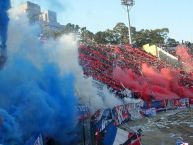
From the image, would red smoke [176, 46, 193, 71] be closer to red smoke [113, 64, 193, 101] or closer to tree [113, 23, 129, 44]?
red smoke [113, 64, 193, 101]

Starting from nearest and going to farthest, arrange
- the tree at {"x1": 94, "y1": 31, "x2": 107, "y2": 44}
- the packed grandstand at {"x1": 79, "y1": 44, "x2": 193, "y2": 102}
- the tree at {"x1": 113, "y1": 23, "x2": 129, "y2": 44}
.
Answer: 1. the packed grandstand at {"x1": 79, "y1": 44, "x2": 193, "y2": 102}
2. the tree at {"x1": 94, "y1": 31, "x2": 107, "y2": 44}
3. the tree at {"x1": 113, "y1": 23, "x2": 129, "y2": 44}

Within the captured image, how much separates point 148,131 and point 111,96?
7.16m

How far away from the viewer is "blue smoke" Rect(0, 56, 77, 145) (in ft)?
60.8

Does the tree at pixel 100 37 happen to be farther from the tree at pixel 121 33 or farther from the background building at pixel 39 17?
the background building at pixel 39 17

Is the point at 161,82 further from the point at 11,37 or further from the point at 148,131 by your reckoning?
the point at 11,37

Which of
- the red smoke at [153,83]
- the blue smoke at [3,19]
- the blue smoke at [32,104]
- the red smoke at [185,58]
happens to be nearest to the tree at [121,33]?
the red smoke at [185,58]

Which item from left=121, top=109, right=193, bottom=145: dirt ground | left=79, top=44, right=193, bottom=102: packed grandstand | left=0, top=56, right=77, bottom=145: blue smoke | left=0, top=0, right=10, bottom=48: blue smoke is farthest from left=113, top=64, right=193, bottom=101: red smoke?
left=0, top=0, right=10, bottom=48: blue smoke

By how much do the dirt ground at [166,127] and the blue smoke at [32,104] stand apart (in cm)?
576

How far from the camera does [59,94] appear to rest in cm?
2250

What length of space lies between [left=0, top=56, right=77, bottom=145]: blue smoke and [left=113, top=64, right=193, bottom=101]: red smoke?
19754mm

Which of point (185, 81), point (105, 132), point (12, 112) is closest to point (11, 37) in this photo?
point (12, 112)

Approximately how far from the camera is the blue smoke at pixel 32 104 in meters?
18.5

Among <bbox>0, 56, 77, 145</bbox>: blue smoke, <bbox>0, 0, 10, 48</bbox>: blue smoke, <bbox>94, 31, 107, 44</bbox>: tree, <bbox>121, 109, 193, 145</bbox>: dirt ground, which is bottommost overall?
<bbox>121, 109, 193, 145</bbox>: dirt ground

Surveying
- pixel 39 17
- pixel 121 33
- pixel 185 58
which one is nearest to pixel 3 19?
pixel 185 58
